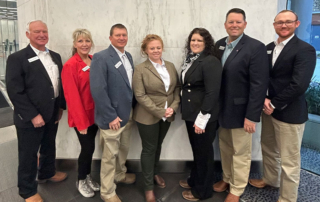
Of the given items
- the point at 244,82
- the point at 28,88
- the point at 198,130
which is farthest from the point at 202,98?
the point at 28,88

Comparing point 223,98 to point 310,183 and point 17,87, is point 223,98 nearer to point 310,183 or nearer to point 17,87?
point 310,183

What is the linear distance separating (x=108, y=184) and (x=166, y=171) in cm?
97

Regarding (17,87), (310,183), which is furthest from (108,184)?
(310,183)

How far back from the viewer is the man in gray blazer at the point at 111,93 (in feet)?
6.06

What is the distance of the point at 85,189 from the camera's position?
7.55 ft

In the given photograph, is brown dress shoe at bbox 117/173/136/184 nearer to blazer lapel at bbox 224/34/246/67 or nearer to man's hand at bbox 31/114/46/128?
man's hand at bbox 31/114/46/128

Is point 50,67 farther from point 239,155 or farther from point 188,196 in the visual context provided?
point 239,155

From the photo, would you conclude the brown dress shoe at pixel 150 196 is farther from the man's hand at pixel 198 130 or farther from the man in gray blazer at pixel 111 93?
the man's hand at pixel 198 130

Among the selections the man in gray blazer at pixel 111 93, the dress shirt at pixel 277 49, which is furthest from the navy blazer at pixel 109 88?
the dress shirt at pixel 277 49

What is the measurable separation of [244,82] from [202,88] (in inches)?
15.3

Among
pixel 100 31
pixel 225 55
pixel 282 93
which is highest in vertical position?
pixel 100 31

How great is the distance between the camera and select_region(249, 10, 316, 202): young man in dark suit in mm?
1819

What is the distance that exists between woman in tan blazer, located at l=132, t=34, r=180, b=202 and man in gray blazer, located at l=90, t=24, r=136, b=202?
14 centimetres

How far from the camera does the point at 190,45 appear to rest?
2.01m
